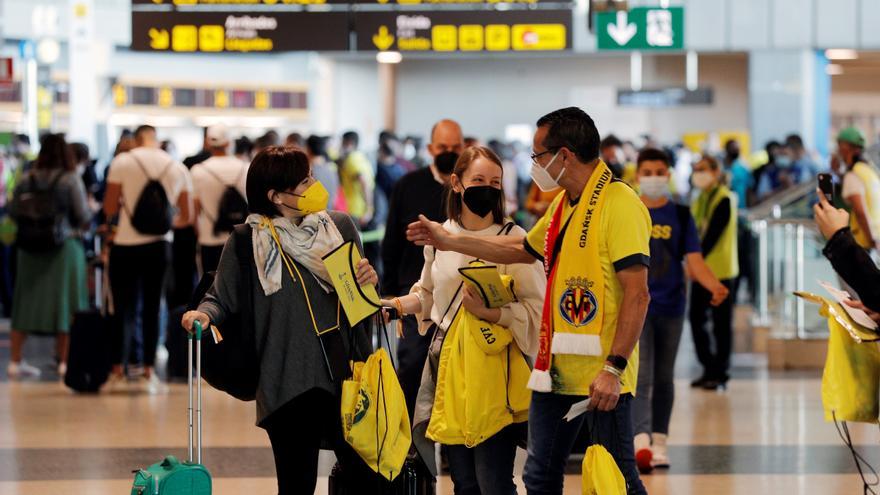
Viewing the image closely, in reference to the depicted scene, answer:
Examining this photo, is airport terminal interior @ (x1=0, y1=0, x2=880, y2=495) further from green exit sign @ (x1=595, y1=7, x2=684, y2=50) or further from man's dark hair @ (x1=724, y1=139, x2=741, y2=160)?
man's dark hair @ (x1=724, y1=139, x2=741, y2=160)

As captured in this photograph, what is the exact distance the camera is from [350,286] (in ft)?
16.6

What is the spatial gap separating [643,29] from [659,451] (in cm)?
715

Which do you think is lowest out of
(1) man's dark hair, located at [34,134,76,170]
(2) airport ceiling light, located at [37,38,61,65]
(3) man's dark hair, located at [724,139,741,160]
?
(1) man's dark hair, located at [34,134,76,170]

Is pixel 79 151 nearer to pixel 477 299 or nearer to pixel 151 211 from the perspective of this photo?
pixel 151 211

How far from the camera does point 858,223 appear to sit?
9.88m

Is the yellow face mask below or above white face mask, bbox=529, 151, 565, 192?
below

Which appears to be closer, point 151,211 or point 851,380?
point 851,380

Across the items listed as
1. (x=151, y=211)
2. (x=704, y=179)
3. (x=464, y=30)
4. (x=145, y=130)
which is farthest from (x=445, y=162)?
(x=464, y=30)

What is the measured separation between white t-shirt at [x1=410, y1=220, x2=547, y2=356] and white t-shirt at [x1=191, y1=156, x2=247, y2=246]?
205 inches

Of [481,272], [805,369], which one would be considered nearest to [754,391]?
[805,369]

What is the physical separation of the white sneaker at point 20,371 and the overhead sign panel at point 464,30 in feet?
12.1

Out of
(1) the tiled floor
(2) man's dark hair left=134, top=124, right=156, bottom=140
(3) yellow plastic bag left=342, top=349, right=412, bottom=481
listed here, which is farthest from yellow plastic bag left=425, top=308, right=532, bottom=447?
(2) man's dark hair left=134, top=124, right=156, bottom=140

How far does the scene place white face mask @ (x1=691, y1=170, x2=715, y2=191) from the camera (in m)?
10.7

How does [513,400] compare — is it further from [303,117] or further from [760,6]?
[303,117]
